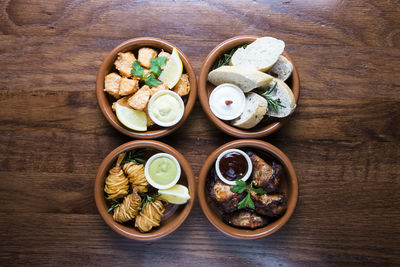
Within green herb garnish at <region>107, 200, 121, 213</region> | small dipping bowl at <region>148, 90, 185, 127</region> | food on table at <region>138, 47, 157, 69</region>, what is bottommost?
green herb garnish at <region>107, 200, 121, 213</region>

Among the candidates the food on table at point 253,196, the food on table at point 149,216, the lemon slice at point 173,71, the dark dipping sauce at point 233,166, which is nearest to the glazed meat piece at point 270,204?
the food on table at point 253,196

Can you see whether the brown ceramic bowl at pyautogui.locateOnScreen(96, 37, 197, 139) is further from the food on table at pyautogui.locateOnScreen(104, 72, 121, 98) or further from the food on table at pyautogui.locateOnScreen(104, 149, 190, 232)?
the food on table at pyautogui.locateOnScreen(104, 149, 190, 232)

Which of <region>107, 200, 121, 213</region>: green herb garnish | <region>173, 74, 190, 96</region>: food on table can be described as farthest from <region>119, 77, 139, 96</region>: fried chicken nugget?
<region>107, 200, 121, 213</region>: green herb garnish

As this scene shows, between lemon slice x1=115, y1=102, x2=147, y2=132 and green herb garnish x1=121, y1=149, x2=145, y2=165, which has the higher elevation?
lemon slice x1=115, y1=102, x2=147, y2=132

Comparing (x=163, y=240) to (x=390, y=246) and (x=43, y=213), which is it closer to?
(x=43, y=213)

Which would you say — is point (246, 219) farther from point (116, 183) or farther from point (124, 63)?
point (124, 63)

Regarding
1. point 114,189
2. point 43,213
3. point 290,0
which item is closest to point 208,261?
point 114,189
